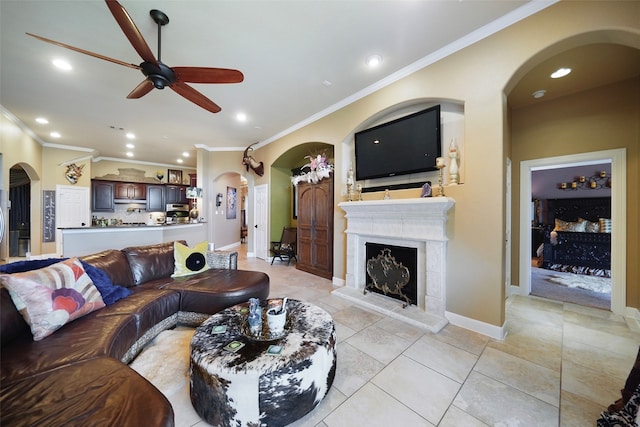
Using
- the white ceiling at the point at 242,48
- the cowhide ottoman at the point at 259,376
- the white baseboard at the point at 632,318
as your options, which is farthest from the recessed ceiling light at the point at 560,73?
the cowhide ottoman at the point at 259,376

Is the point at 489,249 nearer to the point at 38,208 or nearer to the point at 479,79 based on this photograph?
the point at 479,79

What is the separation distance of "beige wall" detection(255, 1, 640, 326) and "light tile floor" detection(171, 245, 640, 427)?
0.47 m

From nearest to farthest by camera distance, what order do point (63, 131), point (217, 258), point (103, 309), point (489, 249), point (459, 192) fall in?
point (103, 309) < point (489, 249) < point (459, 192) < point (217, 258) < point (63, 131)

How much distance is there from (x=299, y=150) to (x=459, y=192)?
11.9 ft

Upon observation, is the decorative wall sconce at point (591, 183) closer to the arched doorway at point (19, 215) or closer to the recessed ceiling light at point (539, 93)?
the recessed ceiling light at point (539, 93)

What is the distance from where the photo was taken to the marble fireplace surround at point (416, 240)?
2520 mm

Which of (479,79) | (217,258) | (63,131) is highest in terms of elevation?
(63,131)

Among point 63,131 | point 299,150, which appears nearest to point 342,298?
point 299,150

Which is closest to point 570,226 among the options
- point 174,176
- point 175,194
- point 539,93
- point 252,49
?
point 539,93

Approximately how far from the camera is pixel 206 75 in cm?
211

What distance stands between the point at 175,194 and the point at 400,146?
28.1 ft

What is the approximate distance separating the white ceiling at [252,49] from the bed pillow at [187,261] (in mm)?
2416

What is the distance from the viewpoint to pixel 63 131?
4.97 m

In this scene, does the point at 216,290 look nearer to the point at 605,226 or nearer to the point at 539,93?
the point at 539,93
